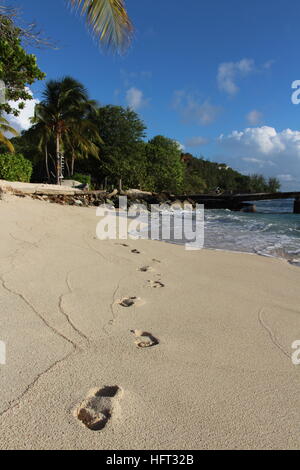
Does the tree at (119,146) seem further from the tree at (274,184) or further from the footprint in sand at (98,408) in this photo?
the tree at (274,184)

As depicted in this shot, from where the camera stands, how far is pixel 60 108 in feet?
75.4

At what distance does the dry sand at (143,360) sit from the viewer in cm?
134

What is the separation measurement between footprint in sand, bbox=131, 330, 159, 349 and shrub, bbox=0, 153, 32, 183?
1767 cm

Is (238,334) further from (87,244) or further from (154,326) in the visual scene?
(87,244)

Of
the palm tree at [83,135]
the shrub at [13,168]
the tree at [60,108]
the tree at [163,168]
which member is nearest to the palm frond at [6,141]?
the shrub at [13,168]

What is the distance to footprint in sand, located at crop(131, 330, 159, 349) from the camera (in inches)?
82.3

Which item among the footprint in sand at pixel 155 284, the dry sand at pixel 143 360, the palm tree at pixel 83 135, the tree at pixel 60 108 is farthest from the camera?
the palm tree at pixel 83 135

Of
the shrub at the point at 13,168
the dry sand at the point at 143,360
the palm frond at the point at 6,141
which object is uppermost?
the palm frond at the point at 6,141

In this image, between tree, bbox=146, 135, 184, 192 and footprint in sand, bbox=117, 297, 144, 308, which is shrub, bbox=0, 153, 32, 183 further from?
tree, bbox=146, 135, 184, 192

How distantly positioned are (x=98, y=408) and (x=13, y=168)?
1900 centimetres

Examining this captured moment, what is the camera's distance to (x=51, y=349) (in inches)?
74.6

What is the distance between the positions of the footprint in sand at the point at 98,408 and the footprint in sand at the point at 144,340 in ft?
1.74

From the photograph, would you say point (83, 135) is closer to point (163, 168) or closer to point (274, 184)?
point (163, 168)
